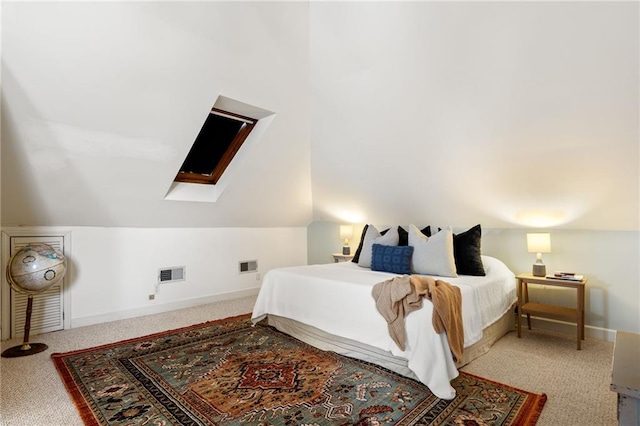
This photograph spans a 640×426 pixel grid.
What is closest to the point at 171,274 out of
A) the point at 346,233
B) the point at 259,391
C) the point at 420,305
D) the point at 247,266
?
the point at 247,266

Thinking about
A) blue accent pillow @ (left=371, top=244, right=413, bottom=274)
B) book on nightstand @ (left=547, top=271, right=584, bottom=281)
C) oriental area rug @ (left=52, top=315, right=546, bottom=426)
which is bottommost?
oriental area rug @ (left=52, top=315, right=546, bottom=426)

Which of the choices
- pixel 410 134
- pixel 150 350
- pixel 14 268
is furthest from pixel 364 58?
pixel 14 268

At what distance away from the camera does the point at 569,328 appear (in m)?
3.57

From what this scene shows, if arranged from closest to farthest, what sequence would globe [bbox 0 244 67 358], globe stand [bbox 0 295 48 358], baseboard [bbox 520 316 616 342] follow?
globe stand [bbox 0 295 48 358], globe [bbox 0 244 67 358], baseboard [bbox 520 316 616 342]

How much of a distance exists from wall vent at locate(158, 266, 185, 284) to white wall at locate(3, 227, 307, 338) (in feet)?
0.17

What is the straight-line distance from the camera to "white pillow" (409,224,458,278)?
3.34 m

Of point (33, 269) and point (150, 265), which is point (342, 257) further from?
point (33, 269)

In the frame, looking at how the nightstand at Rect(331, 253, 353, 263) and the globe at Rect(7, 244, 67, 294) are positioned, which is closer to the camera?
the globe at Rect(7, 244, 67, 294)

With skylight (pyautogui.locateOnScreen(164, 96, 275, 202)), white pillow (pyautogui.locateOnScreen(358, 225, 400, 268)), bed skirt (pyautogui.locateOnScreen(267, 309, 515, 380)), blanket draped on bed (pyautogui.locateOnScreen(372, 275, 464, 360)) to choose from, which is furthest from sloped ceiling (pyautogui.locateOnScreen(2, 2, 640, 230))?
blanket draped on bed (pyautogui.locateOnScreen(372, 275, 464, 360))

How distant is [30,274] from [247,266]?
2.63 metres

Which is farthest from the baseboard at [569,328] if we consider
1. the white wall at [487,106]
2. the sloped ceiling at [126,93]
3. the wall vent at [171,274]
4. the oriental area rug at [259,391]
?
the wall vent at [171,274]

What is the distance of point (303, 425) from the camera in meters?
1.89

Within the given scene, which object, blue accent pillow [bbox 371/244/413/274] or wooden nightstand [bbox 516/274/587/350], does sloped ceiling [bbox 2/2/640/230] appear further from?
blue accent pillow [bbox 371/244/413/274]

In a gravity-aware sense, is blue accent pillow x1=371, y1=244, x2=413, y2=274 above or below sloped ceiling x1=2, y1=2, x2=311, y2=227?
below
